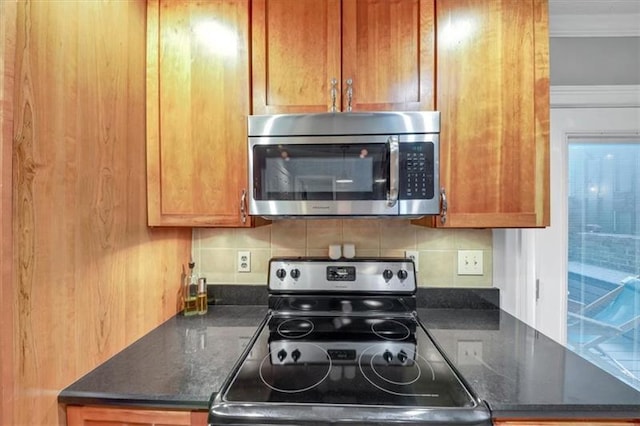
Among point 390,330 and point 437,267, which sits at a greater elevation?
point 437,267

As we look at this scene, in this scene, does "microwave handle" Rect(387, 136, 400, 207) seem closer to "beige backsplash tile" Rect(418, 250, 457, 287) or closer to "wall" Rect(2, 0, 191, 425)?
"beige backsplash tile" Rect(418, 250, 457, 287)

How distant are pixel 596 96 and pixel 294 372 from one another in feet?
5.96

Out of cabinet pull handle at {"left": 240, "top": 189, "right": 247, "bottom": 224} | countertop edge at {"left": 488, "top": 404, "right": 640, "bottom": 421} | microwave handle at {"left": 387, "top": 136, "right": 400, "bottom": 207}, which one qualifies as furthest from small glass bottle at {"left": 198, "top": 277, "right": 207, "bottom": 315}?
countertop edge at {"left": 488, "top": 404, "right": 640, "bottom": 421}

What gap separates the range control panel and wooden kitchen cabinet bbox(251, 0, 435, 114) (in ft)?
2.17

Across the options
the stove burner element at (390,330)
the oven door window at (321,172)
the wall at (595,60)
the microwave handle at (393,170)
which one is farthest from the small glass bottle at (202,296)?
the wall at (595,60)

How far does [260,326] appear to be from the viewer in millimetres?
1373

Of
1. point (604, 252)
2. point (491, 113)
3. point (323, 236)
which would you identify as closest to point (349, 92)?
point (491, 113)

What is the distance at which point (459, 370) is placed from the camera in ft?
3.30

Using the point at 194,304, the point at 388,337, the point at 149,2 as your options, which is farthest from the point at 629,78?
the point at 194,304

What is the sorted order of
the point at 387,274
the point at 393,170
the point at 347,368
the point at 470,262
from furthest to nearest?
1. the point at 470,262
2. the point at 387,274
3. the point at 393,170
4. the point at 347,368

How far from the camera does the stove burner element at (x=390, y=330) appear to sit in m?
1.31

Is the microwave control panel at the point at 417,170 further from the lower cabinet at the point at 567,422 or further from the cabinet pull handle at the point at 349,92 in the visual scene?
the lower cabinet at the point at 567,422

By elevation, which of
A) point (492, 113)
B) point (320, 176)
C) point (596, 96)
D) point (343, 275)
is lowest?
point (343, 275)

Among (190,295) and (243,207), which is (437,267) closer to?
(243,207)
